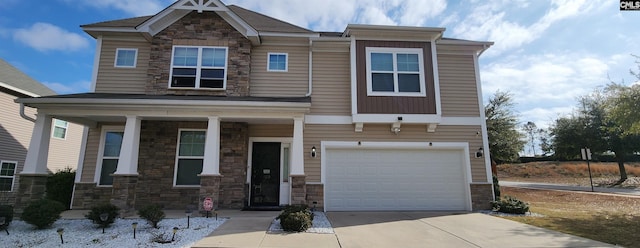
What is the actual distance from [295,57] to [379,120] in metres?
3.72

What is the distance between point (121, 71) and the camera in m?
10.3

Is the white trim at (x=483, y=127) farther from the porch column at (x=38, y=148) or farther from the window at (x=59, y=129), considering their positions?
the window at (x=59, y=129)

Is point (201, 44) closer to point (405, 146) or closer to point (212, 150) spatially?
point (212, 150)

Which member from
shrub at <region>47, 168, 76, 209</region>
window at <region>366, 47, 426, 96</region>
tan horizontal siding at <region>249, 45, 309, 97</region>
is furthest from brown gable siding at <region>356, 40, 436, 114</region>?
shrub at <region>47, 168, 76, 209</region>

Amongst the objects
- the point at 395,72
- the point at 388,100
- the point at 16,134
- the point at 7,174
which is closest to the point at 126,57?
the point at 16,134

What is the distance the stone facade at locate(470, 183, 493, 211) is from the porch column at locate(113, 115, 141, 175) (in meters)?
10.3

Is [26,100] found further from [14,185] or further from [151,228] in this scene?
[14,185]

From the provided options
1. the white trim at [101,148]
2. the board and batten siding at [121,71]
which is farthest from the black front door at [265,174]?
the white trim at [101,148]

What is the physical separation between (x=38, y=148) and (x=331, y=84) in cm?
842

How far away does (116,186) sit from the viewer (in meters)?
7.87

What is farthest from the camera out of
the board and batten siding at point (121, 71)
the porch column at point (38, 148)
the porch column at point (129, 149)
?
the board and batten siding at point (121, 71)

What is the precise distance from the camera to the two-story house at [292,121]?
32.0ft

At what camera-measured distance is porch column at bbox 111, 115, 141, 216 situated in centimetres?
784

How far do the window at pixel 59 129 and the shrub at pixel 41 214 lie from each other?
10.3m
